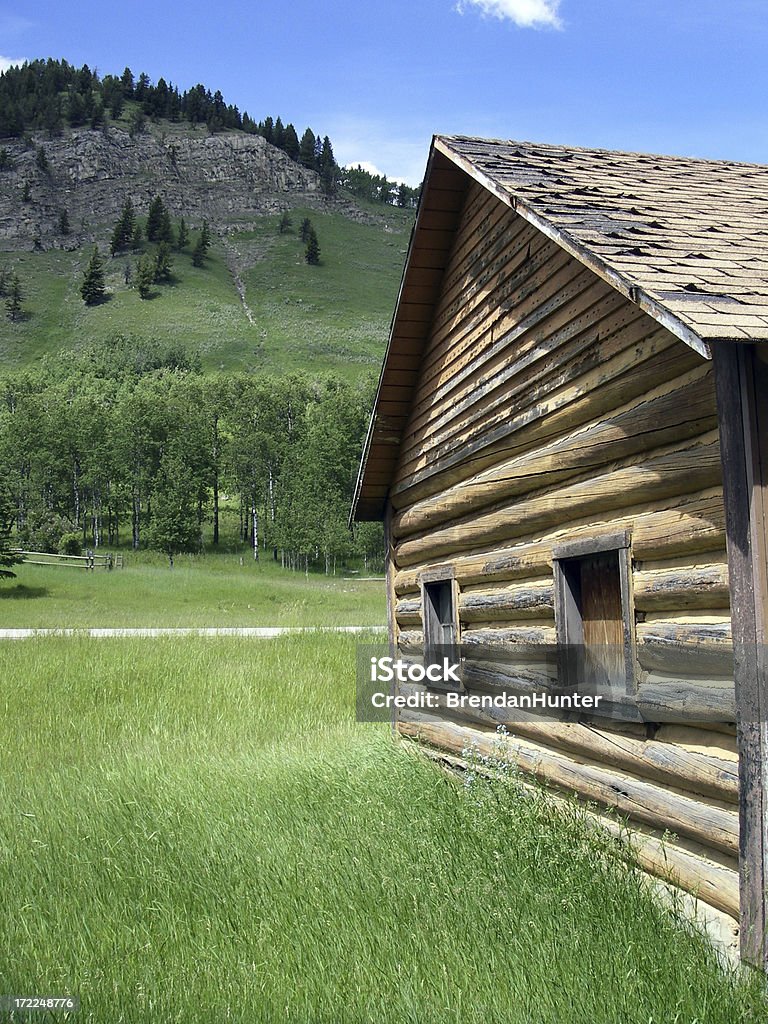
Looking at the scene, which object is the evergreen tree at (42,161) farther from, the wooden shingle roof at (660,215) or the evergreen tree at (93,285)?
the wooden shingle roof at (660,215)

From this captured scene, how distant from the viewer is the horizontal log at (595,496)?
15.5 ft

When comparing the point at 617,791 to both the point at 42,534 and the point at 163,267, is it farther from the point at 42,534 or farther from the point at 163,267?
the point at 163,267

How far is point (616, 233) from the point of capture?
526cm

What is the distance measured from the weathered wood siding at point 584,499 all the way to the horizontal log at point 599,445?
0.05ft

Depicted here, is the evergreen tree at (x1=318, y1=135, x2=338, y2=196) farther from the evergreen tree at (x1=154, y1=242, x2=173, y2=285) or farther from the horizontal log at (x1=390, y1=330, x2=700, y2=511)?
the horizontal log at (x1=390, y1=330, x2=700, y2=511)

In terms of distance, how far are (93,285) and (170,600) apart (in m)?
92.4

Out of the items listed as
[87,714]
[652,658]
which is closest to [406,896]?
[652,658]

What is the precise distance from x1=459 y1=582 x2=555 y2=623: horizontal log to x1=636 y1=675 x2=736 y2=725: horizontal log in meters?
1.40

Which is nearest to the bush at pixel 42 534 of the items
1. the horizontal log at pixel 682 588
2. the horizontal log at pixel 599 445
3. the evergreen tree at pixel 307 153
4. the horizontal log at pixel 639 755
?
the horizontal log at pixel 599 445

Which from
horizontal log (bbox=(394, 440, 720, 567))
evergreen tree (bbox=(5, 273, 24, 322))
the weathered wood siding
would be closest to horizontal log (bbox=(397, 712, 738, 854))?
the weathered wood siding

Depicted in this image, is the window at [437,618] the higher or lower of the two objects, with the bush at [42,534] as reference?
lower

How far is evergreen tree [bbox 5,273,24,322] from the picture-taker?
11431 cm

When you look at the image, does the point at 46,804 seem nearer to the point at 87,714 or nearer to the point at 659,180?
the point at 87,714

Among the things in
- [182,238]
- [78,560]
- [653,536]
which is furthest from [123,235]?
[653,536]
